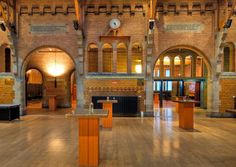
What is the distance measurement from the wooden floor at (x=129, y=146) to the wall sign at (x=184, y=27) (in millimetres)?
4810

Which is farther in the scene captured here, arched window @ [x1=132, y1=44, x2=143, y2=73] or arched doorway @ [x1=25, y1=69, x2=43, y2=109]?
arched doorway @ [x1=25, y1=69, x2=43, y2=109]

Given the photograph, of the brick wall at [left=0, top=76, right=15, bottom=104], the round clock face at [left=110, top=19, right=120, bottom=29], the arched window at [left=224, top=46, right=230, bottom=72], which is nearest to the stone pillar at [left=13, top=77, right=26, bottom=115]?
the brick wall at [left=0, top=76, right=15, bottom=104]

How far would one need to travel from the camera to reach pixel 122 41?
1032 centimetres

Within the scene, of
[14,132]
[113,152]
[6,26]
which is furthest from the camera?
[6,26]

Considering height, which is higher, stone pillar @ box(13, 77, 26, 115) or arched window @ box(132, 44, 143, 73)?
arched window @ box(132, 44, 143, 73)

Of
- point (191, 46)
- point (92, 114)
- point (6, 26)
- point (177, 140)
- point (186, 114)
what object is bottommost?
point (177, 140)

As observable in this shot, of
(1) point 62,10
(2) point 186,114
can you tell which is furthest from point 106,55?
(2) point 186,114

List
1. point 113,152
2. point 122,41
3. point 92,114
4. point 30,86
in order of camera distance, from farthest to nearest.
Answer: point 30,86 → point 122,41 → point 113,152 → point 92,114

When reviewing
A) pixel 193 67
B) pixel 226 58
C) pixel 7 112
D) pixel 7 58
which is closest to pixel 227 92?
pixel 226 58

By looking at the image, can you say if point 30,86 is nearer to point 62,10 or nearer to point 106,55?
point 106,55

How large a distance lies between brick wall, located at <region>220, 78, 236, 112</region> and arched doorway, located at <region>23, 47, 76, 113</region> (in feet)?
28.2

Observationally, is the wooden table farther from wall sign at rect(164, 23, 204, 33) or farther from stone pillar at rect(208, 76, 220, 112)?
stone pillar at rect(208, 76, 220, 112)

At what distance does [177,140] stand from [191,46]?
18.8 feet

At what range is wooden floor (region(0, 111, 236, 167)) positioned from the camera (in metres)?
4.19
